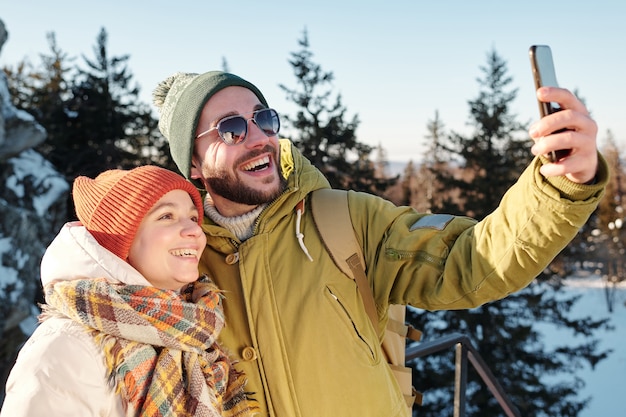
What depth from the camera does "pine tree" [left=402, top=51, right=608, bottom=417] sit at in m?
16.3

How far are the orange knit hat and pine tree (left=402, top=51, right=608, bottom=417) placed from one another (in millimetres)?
15618

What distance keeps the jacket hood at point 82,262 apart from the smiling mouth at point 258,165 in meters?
0.75

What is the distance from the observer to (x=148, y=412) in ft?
4.92

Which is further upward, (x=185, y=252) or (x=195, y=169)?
(x=195, y=169)

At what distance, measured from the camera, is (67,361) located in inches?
56.2

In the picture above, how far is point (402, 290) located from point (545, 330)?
108 ft

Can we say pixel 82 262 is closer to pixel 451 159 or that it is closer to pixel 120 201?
pixel 120 201

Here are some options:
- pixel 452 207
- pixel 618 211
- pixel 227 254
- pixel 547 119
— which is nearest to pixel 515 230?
pixel 547 119

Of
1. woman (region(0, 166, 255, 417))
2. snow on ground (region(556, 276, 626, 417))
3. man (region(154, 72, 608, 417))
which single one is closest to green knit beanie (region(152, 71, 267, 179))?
man (region(154, 72, 608, 417))

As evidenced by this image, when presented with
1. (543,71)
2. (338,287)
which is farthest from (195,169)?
(543,71)

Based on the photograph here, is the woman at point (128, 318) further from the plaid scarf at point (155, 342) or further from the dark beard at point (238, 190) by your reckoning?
the dark beard at point (238, 190)

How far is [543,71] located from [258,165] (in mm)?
1315

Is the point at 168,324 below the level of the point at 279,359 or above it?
above

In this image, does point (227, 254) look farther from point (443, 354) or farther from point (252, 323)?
point (443, 354)
